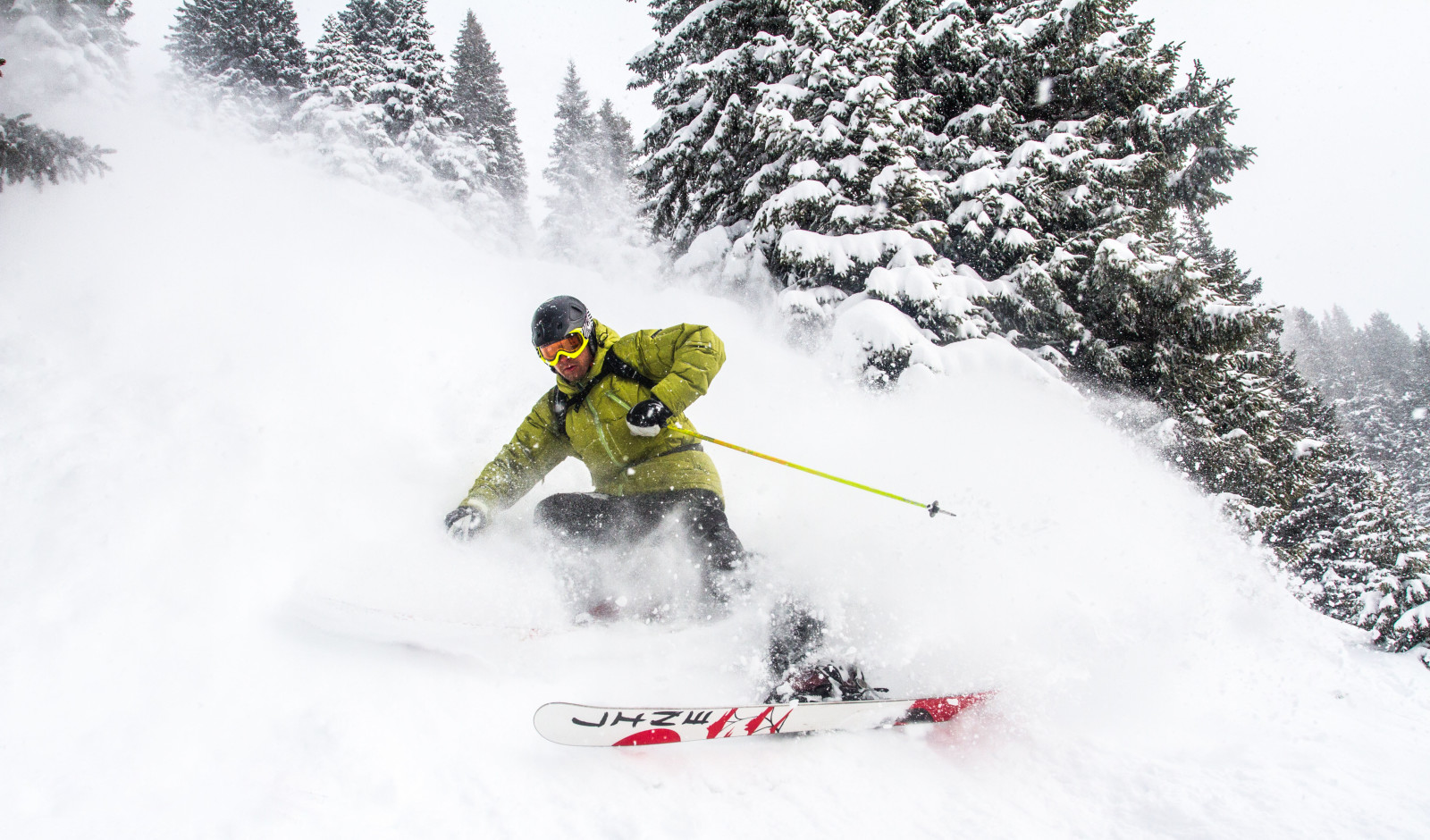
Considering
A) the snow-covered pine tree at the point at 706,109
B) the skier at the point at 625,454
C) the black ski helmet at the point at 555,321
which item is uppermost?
the snow-covered pine tree at the point at 706,109

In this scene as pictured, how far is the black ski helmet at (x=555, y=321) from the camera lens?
3.74 m

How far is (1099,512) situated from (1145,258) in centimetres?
545

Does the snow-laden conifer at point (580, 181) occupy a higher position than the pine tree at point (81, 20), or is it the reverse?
the snow-laden conifer at point (580, 181)

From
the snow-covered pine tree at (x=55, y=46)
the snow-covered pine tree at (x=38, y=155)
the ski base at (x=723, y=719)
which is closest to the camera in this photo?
the ski base at (x=723, y=719)

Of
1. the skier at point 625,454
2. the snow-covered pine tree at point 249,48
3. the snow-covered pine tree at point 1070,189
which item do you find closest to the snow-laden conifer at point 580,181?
the snow-covered pine tree at point 249,48

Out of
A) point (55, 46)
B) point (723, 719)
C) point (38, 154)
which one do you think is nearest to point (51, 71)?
point (55, 46)

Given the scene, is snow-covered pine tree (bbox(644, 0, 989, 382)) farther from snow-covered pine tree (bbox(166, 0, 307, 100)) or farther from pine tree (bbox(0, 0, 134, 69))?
snow-covered pine tree (bbox(166, 0, 307, 100))

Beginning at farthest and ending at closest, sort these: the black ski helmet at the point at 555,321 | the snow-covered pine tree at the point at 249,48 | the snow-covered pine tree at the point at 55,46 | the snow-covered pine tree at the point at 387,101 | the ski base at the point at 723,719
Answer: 1. the snow-covered pine tree at the point at 249,48
2. the snow-covered pine tree at the point at 387,101
3. the snow-covered pine tree at the point at 55,46
4. the black ski helmet at the point at 555,321
5. the ski base at the point at 723,719

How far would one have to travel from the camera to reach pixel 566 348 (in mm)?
3811

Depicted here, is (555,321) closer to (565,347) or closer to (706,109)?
(565,347)

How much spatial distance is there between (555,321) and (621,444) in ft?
2.81

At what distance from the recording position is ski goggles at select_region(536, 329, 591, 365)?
12.4ft

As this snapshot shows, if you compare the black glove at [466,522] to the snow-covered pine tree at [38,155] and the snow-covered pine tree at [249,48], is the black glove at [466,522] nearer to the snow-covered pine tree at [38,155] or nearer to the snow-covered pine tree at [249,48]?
the snow-covered pine tree at [38,155]

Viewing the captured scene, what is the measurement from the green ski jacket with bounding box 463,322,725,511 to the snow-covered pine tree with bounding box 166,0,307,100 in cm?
2694
